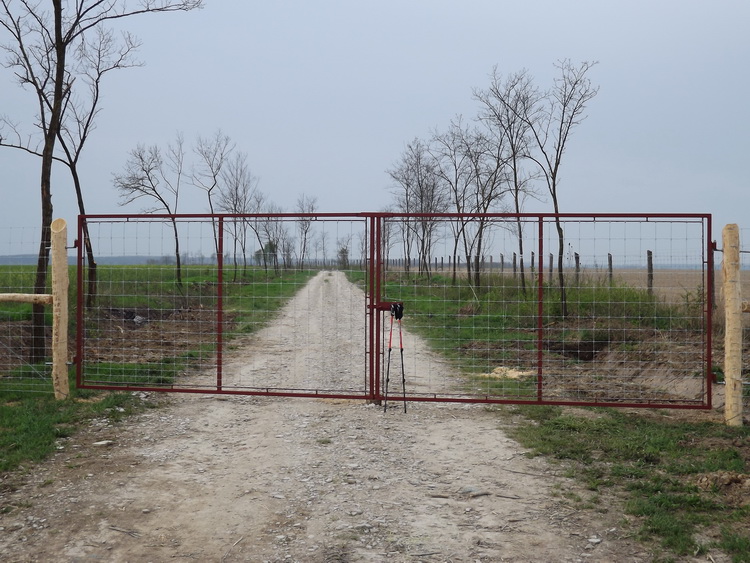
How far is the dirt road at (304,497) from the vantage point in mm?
4594

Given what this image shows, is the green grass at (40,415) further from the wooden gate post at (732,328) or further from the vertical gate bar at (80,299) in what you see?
the wooden gate post at (732,328)

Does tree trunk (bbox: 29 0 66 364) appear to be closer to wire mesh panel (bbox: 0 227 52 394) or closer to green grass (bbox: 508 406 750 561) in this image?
wire mesh panel (bbox: 0 227 52 394)

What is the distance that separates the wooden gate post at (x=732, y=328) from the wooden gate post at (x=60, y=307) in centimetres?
855

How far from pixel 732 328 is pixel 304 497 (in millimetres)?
5661

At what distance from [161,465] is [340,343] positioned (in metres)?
9.25

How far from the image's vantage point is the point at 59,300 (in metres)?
8.80

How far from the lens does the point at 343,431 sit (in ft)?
24.7

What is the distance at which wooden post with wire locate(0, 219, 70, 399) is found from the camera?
8742mm

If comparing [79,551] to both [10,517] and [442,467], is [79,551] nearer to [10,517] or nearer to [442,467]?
[10,517]

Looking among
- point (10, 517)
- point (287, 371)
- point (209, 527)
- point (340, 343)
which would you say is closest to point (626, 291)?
point (340, 343)

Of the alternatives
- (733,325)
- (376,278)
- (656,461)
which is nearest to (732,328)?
(733,325)

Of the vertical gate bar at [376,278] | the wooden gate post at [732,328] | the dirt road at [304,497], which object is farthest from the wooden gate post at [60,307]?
the wooden gate post at [732,328]

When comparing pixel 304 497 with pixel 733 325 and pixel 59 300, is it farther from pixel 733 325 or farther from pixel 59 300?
pixel 733 325

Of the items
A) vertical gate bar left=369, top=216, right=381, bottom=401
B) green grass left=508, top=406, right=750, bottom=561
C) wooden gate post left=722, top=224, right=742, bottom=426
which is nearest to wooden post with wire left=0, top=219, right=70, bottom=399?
vertical gate bar left=369, top=216, right=381, bottom=401
